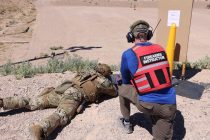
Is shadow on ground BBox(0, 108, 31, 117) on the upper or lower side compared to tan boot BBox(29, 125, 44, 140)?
lower

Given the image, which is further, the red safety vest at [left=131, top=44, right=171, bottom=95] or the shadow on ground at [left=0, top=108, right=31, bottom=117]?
the shadow on ground at [left=0, top=108, right=31, bottom=117]

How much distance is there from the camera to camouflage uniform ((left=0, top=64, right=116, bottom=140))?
19.0ft

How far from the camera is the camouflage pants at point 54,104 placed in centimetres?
534

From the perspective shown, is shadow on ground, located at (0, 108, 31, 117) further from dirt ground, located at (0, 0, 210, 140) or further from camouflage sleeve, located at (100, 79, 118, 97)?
camouflage sleeve, located at (100, 79, 118, 97)

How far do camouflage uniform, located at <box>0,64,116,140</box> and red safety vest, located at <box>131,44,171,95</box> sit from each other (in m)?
1.55

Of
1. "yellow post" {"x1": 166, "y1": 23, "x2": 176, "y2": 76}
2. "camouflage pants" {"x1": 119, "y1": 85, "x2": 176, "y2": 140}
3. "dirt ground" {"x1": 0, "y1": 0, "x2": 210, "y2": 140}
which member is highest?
"yellow post" {"x1": 166, "y1": 23, "x2": 176, "y2": 76}

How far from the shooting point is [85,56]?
40.6ft

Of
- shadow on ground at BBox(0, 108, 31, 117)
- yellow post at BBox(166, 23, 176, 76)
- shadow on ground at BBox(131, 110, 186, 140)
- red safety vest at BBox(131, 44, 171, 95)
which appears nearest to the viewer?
red safety vest at BBox(131, 44, 171, 95)

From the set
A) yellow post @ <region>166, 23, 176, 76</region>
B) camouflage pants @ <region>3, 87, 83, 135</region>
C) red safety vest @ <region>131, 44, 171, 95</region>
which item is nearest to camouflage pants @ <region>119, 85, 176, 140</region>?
red safety vest @ <region>131, 44, 171, 95</region>

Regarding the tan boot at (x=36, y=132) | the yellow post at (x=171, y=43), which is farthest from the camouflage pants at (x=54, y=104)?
the yellow post at (x=171, y=43)

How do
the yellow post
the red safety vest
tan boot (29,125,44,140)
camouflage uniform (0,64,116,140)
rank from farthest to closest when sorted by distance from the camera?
the yellow post, camouflage uniform (0,64,116,140), tan boot (29,125,44,140), the red safety vest

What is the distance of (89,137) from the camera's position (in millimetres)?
5469

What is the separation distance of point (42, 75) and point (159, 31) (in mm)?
2545

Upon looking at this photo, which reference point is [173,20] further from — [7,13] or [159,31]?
[7,13]
